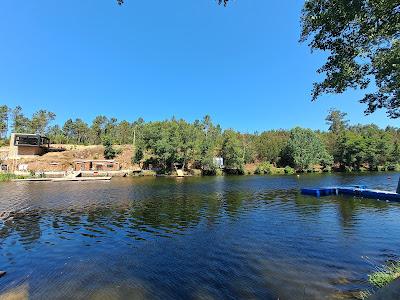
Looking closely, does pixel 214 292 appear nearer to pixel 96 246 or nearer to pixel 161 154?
pixel 96 246

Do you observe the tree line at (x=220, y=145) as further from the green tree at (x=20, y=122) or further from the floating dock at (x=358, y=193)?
the floating dock at (x=358, y=193)

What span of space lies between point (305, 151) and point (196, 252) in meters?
95.1

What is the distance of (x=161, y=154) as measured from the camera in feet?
286

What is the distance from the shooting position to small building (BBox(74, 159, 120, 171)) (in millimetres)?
90375

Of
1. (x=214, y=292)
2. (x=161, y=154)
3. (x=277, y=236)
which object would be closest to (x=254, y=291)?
(x=214, y=292)

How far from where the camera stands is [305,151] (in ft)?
330

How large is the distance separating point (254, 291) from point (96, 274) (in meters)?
6.89

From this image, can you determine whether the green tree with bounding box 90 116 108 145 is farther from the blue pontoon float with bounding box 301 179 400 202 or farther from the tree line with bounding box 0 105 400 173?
the blue pontoon float with bounding box 301 179 400 202

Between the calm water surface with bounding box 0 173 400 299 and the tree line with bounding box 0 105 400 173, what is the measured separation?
210 ft

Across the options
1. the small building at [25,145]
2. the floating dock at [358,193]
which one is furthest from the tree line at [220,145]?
the floating dock at [358,193]

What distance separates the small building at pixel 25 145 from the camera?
90812mm

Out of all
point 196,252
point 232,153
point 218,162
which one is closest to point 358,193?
point 196,252

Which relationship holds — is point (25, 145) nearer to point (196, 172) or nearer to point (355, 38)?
point (196, 172)

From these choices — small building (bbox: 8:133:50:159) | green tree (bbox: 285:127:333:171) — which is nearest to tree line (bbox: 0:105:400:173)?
green tree (bbox: 285:127:333:171)
